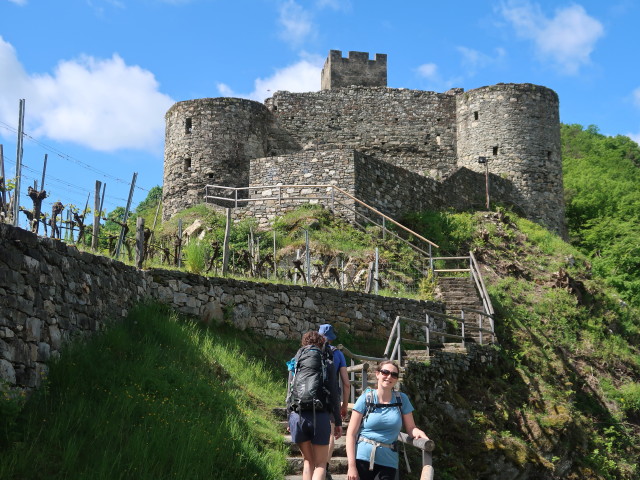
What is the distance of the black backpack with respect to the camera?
23.1 feet

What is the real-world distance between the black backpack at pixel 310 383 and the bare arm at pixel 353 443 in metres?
0.54

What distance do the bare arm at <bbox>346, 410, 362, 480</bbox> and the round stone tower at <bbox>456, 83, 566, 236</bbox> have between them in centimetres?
2307

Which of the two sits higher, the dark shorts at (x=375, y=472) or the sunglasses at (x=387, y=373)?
the sunglasses at (x=387, y=373)

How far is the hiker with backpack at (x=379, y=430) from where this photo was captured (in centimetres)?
643

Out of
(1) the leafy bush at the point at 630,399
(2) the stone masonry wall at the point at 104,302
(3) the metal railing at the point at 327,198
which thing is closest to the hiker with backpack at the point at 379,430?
(2) the stone masonry wall at the point at 104,302

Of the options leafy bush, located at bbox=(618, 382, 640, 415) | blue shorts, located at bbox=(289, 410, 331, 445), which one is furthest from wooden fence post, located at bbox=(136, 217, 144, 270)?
leafy bush, located at bbox=(618, 382, 640, 415)

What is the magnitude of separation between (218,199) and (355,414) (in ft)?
61.7

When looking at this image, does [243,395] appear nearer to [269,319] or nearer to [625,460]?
[269,319]

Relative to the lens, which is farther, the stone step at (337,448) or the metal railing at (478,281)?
the metal railing at (478,281)

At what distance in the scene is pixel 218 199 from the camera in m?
24.8

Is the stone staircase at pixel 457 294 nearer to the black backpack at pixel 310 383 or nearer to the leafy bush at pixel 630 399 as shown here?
the leafy bush at pixel 630 399

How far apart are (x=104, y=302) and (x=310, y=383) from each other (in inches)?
157

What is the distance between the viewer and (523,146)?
28844 millimetres

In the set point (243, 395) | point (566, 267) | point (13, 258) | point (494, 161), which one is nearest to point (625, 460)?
point (566, 267)
